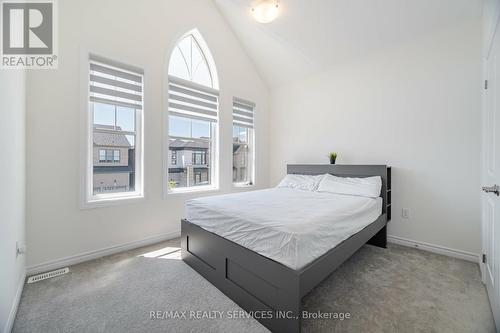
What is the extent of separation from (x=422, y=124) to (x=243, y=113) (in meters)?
2.72

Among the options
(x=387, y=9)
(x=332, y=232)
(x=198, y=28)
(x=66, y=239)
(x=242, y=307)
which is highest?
(x=198, y=28)

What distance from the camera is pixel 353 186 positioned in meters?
2.66

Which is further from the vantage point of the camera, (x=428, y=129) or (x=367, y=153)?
(x=367, y=153)

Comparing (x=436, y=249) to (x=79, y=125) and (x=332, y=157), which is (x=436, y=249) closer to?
(x=332, y=157)

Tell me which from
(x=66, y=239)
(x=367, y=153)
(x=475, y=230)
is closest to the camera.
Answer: (x=66, y=239)

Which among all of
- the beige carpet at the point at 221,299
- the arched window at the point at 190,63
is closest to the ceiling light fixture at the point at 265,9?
the arched window at the point at 190,63

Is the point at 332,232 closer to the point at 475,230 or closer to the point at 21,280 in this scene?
the point at 475,230

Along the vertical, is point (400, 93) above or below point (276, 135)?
above

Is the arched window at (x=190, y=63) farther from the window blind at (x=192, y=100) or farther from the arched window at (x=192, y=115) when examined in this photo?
the window blind at (x=192, y=100)

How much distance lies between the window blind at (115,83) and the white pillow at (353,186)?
2675 mm

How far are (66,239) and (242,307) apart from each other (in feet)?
6.36

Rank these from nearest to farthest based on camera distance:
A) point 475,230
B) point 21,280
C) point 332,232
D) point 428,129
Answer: point 332,232, point 21,280, point 475,230, point 428,129

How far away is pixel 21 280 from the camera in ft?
5.74

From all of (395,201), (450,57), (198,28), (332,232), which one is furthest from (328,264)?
(198,28)
